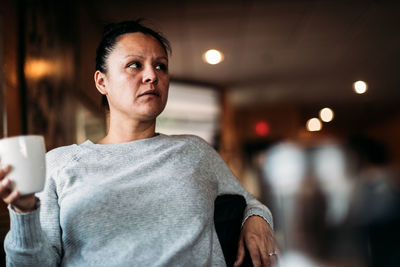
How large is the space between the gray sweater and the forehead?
0.28 m

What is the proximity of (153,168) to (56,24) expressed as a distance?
230 centimetres

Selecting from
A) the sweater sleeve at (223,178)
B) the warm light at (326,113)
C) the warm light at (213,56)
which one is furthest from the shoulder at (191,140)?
the warm light at (326,113)

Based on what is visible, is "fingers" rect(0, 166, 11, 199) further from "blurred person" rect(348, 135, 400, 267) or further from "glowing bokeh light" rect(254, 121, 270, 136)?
"glowing bokeh light" rect(254, 121, 270, 136)

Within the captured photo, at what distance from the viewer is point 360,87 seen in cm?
782

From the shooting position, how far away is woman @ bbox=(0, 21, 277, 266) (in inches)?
41.4

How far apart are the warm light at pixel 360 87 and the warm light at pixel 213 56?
308cm

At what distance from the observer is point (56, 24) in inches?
122

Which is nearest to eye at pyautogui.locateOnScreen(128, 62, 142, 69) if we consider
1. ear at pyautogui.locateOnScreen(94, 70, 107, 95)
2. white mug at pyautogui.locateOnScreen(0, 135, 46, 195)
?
ear at pyautogui.locateOnScreen(94, 70, 107, 95)

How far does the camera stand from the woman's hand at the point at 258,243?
1.09 metres

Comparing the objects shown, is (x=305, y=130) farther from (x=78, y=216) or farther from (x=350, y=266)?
Result: (x=78, y=216)

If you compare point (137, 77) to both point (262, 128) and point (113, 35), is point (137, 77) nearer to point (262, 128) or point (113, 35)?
point (113, 35)

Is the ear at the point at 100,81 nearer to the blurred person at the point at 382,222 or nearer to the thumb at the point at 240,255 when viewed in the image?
the thumb at the point at 240,255

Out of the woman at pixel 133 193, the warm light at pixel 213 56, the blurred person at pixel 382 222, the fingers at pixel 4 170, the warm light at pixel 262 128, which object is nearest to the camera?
the fingers at pixel 4 170

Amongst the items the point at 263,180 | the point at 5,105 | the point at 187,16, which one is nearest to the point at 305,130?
the point at 263,180
